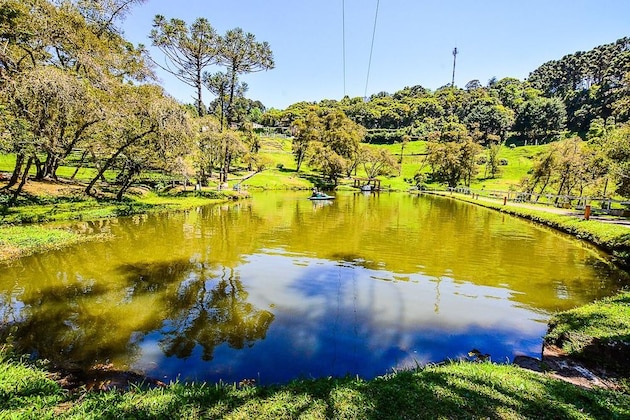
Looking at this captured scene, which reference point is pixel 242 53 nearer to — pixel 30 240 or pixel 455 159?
pixel 30 240

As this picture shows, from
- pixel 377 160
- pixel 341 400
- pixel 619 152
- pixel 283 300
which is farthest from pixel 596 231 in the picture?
pixel 377 160

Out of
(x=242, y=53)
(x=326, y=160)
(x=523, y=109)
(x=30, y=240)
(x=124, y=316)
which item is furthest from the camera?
(x=523, y=109)

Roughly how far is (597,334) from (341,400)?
20.0 ft

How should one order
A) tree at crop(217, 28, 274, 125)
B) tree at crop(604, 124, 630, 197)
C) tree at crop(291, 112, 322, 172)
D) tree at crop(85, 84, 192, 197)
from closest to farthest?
tree at crop(604, 124, 630, 197), tree at crop(85, 84, 192, 197), tree at crop(217, 28, 274, 125), tree at crop(291, 112, 322, 172)

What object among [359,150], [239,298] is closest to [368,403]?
[239,298]

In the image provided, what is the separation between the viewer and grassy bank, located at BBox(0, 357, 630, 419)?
13.9 ft

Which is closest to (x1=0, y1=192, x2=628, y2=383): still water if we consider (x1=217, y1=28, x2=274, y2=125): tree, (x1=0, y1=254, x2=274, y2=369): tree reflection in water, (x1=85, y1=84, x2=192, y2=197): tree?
(x1=0, y1=254, x2=274, y2=369): tree reflection in water

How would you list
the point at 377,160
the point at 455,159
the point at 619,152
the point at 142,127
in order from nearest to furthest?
the point at 619,152, the point at 142,127, the point at 377,160, the point at 455,159

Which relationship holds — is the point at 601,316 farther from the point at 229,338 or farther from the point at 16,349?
the point at 16,349

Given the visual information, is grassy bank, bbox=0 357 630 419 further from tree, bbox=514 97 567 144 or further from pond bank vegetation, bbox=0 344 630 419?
tree, bbox=514 97 567 144

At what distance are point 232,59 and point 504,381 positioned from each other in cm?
4657

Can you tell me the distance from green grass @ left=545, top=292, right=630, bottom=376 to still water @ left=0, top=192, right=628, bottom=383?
611mm

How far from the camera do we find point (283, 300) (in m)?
10.1

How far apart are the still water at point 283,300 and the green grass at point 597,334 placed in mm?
Answer: 611
